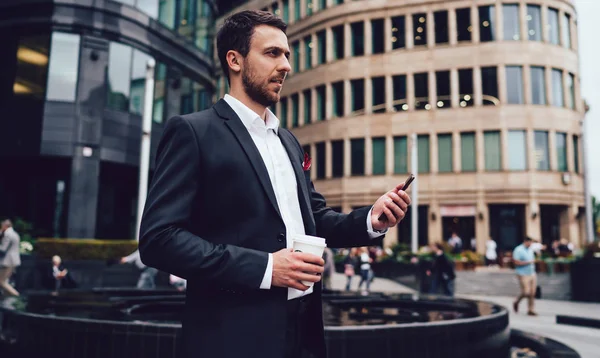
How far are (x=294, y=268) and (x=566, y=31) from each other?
42239 mm

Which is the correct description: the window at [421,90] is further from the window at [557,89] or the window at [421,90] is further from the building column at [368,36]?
the window at [557,89]

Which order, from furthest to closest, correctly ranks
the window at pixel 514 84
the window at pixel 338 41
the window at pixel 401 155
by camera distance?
1. the window at pixel 338 41
2. the window at pixel 401 155
3. the window at pixel 514 84

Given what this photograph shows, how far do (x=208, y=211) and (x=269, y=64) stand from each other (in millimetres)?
621

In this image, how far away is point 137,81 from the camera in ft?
79.5

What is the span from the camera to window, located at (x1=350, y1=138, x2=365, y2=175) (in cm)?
3805

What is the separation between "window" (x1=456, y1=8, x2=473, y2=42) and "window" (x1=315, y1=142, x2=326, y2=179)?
12903mm

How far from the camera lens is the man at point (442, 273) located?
14.3 metres

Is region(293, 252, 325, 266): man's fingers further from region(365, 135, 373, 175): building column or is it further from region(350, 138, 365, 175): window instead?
region(350, 138, 365, 175): window

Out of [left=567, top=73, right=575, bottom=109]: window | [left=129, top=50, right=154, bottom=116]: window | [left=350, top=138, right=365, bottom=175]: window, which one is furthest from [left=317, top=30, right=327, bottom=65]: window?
[left=129, top=50, right=154, bottom=116]: window

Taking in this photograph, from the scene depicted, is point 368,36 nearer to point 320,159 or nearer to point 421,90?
point 421,90

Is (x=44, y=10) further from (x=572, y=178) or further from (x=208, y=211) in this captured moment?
(x=572, y=178)

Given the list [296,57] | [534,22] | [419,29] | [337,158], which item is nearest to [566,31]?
[534,22]

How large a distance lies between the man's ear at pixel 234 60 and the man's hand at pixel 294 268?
78 centimetres

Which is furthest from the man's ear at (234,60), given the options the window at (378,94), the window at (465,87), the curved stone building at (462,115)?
the window at (378,94)
